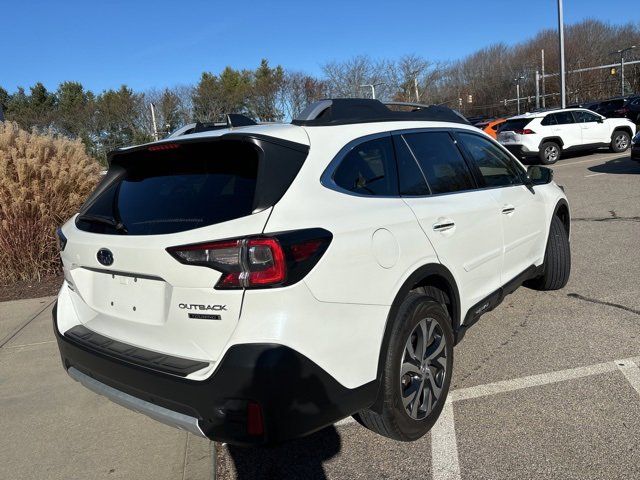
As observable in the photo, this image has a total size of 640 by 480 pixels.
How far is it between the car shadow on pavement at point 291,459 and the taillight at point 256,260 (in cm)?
111

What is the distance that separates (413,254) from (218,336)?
112cm

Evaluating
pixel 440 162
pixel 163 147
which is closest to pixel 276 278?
pixel 163 147

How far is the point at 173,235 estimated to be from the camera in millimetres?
2266

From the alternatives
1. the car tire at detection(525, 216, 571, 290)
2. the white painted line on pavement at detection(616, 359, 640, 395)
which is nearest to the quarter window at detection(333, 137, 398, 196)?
the white painted line on pavement at detection(616, 359, 640, 395)

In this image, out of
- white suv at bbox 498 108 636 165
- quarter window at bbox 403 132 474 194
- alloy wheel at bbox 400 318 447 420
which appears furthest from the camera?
white suv at bbox 498 108 636 165

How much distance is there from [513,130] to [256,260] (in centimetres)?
1574

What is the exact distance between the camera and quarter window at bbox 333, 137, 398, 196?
8.59 feet

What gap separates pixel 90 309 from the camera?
9.14 feet

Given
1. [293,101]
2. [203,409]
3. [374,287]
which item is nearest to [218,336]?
[203,409]

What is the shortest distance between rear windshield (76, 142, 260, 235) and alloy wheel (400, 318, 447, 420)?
117 centimetres

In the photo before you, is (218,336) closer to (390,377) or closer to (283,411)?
(283,411)

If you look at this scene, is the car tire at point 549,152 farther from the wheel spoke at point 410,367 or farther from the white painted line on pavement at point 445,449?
the wheel spoke at point 410,367

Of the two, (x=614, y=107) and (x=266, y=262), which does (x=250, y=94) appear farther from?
(x=266, y=262)

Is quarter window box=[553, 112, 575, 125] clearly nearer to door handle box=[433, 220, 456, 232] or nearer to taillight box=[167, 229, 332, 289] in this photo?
door handle box=[433, 220, 456, 232]
